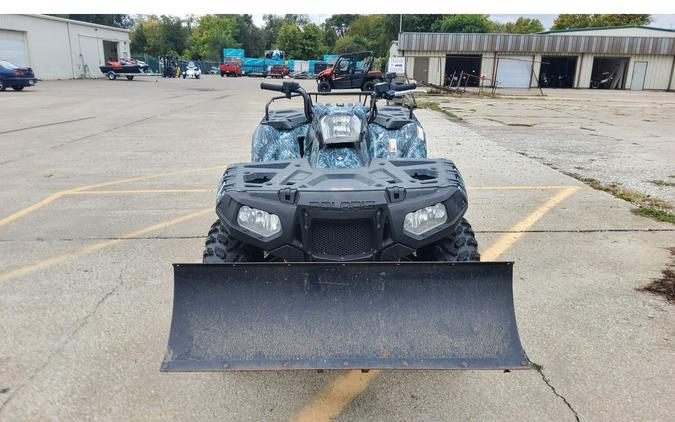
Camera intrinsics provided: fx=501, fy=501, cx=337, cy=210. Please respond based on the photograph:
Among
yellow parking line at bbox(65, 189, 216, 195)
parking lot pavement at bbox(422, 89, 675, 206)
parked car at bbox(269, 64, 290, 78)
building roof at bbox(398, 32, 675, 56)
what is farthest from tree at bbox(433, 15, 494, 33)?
yellow parking line at bbox(65, 189, 216, 195)

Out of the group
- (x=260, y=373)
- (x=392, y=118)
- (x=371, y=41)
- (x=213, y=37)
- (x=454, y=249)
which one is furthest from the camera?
(x=371, y=41)

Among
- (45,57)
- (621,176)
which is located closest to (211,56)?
(45,57)

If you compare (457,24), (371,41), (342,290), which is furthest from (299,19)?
(342,290)

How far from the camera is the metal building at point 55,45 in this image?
34.8m

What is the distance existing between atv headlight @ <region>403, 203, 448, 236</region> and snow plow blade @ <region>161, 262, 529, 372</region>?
0.26 m

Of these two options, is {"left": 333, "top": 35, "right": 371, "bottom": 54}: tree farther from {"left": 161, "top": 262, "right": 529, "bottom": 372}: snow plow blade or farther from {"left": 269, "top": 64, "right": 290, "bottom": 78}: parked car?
{"left": 161, "top": 262, "right": 529, "bottom": 372}: snow plow blade

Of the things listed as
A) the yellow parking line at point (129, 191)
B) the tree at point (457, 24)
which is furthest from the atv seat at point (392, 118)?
the tree at point (457, 24)

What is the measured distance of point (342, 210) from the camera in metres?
2.66

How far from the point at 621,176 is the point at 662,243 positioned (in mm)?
3566

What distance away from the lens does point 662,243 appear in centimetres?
507

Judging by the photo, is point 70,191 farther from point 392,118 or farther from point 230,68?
point 230,68

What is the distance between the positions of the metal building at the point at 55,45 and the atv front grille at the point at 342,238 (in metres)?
39.7

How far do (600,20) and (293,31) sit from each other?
4682 centimetres

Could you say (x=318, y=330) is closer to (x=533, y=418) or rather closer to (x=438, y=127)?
(x=533, y=418)
